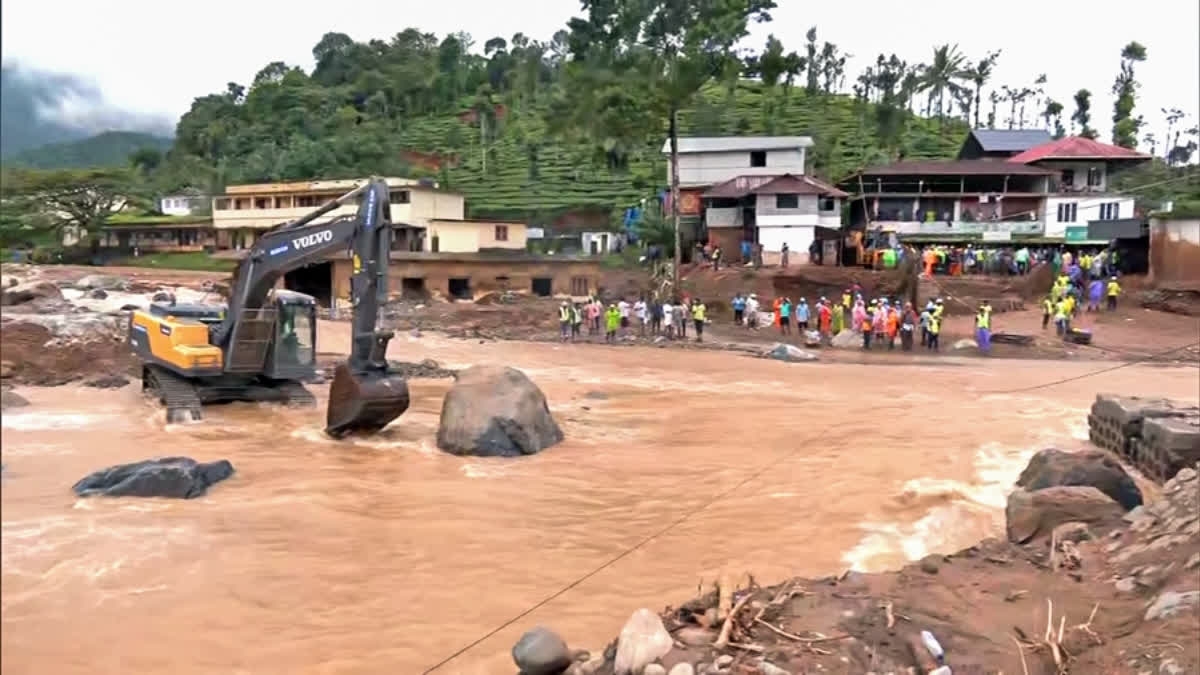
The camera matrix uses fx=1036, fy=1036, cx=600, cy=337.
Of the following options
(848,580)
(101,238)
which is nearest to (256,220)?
(101,238)

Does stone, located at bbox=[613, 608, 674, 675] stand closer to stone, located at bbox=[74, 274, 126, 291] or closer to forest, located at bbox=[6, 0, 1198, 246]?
forest, located at bbox=[6, 0, 1198, 246]

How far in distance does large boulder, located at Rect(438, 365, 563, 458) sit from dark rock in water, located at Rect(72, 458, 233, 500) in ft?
12.0

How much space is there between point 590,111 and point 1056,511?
29168 mm

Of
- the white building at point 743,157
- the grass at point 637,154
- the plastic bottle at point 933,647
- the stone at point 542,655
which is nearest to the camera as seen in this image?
the plastic bottle at point 933,647

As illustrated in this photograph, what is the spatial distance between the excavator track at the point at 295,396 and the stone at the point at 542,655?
464 inches

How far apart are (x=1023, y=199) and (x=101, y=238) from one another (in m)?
16.4

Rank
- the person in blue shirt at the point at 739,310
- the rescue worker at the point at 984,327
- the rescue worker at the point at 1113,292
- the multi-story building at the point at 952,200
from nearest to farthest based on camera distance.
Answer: the rescue worker at the point at 1113,292
the multi-story building at the point at 952,200
the rescue worker at the point at 984,327
the person in blue shirt at the point at 739,310

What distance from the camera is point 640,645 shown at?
5.90 meters

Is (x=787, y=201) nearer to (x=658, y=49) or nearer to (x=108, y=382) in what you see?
(x=658, y=49)

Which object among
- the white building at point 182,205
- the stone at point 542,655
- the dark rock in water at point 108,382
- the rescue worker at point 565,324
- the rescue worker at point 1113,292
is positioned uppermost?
the white building at point 182,205

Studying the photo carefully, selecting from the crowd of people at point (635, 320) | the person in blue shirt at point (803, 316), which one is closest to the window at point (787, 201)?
the crowd of people at point (635, 320)

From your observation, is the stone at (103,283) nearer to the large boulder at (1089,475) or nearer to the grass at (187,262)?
the grass at (187,262)

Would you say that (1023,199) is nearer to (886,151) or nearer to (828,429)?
(828,429)

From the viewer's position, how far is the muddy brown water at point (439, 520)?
7.32m
